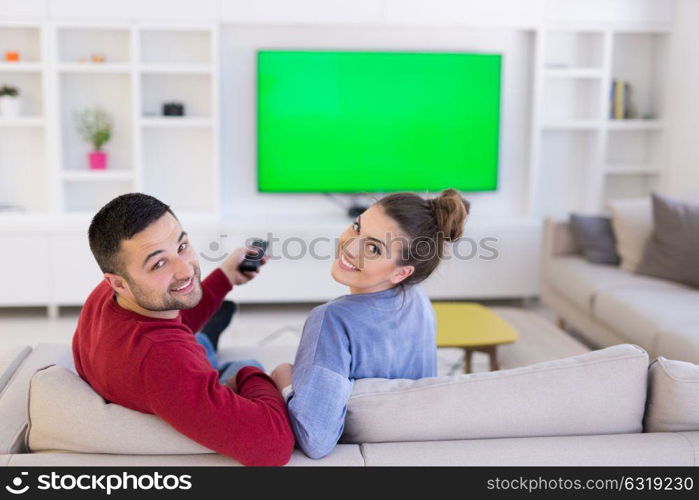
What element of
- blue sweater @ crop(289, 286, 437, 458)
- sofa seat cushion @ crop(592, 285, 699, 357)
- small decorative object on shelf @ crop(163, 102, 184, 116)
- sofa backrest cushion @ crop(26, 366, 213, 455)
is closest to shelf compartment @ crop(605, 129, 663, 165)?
sofa seat cushion @ crop(592, 285, 699, 357)

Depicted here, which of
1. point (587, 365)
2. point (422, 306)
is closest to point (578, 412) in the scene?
point (587, 365)

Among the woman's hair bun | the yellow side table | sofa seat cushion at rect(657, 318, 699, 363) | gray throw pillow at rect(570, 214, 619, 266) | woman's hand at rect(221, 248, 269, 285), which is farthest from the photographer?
gray throw pillow at rect(570, 214, 619, 266)

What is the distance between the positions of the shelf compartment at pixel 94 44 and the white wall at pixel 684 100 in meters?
3.37

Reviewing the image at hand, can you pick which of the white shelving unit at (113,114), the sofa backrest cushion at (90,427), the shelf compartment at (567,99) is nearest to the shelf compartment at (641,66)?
the shelf compartment at (567,99)

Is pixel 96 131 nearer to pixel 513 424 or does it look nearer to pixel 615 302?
pixel 615 302

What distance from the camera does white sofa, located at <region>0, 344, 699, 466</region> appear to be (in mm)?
1555

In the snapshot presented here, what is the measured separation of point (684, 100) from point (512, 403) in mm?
4282

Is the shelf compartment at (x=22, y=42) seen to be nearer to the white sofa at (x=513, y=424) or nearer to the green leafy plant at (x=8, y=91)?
the green leafy plant at (x=8, y=91)

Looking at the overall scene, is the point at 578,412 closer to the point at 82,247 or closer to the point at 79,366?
the point at 79,366

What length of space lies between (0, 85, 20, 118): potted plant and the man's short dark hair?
364cm

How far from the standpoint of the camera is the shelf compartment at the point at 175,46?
16.9 ft

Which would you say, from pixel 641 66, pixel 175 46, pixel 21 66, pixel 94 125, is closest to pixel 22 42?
pixel 21 66

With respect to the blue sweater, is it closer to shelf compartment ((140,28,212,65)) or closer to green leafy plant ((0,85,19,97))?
shelf compartment ((140,28,212,65))

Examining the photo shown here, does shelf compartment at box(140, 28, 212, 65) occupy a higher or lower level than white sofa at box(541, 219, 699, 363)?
higher
